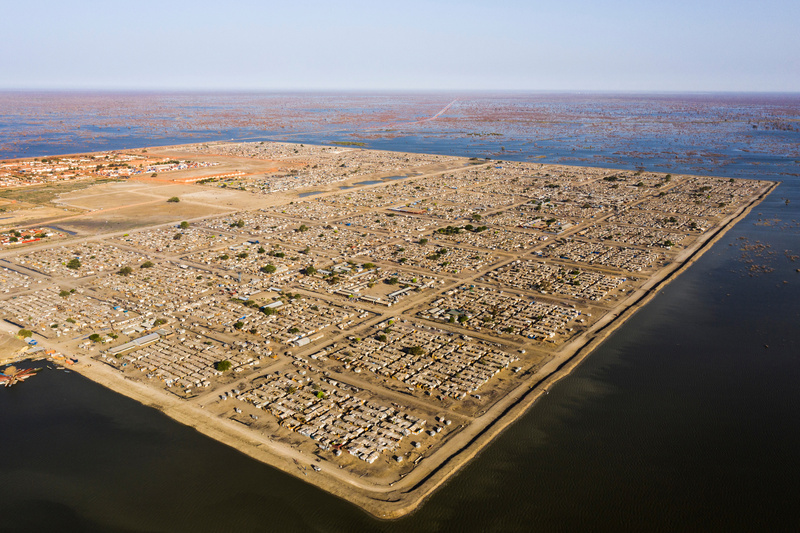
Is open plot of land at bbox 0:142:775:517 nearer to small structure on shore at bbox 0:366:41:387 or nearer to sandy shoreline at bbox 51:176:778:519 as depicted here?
sandy shoreline at bbox 51:176:778:519

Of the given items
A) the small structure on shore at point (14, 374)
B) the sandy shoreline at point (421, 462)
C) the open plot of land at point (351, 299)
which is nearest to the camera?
the sandy shoreline at point (421, 462)

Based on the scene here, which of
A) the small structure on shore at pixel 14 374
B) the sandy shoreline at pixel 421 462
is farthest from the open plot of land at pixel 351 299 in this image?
the small structure on shore at pixel 14 374

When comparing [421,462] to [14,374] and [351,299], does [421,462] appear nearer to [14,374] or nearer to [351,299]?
[351,299]

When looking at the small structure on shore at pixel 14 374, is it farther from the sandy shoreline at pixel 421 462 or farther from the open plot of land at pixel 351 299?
the open plot of land at pixel 351 299

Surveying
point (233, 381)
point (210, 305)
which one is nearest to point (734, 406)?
point (233, 381)

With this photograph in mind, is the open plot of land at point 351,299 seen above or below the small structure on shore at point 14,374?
above
